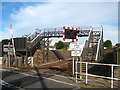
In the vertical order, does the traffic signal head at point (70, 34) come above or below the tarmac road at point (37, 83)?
above

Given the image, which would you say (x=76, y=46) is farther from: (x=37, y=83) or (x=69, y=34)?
(x=37, y=83)

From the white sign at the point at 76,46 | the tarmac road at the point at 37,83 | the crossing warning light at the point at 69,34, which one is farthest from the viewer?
the white sign at the point at 76,46

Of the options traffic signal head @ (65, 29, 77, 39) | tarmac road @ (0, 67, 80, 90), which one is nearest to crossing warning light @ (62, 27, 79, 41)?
traffic signal head @ (65, 29, 77, 39)

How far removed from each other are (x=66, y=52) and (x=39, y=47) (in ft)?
43.7

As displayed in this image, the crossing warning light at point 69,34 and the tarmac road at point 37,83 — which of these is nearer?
the tarmac road at point 37,83

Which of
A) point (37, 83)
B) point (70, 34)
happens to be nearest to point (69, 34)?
point (70, 34)

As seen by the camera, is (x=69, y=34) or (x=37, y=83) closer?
(x=37, y=83)

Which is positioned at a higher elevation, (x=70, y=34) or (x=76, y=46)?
(x=70, y=34)

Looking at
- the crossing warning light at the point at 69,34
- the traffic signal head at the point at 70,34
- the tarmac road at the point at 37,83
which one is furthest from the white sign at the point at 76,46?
the tarmac road at the point at 37,83

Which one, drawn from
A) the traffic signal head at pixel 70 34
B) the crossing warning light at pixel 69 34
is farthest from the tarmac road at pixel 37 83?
the traffic signal head at pixel 70 34

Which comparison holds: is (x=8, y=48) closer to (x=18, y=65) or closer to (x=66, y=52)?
(x=18, y=65)

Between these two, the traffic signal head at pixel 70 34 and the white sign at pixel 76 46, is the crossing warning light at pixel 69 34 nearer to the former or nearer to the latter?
the traffic signal head at pixel 70 34

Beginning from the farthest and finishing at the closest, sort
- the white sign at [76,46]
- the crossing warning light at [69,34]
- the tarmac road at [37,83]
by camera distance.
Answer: the white sign at [76,46] → the crossing warning light at [69,34] → the tarmac road at [37,83]

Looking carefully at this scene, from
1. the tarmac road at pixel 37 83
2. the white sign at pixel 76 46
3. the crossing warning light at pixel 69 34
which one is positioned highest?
the crossing warning light at pixel 69 34
